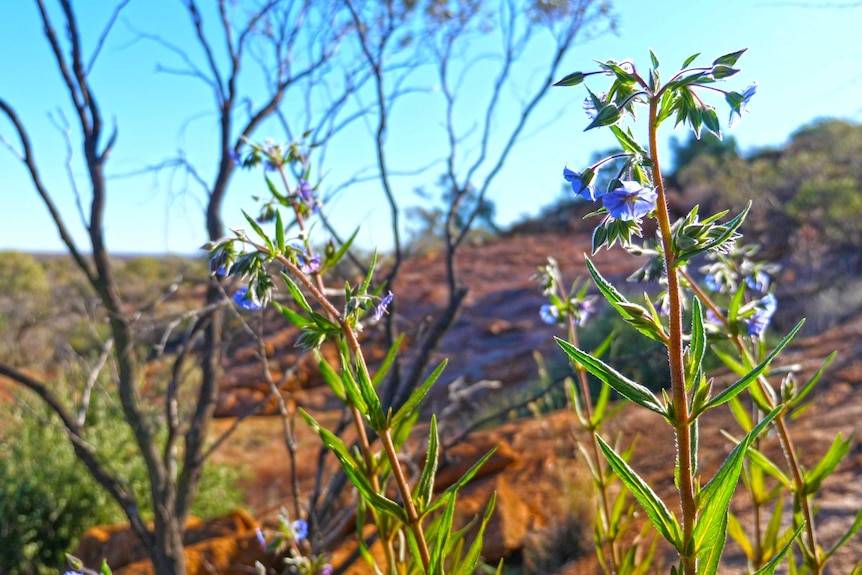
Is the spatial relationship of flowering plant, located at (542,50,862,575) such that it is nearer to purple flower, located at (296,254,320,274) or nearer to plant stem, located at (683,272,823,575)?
plant stem, located at (683,272,823,575)

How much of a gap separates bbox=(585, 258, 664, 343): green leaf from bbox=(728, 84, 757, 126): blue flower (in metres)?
0.35

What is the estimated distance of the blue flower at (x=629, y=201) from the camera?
3.13ft

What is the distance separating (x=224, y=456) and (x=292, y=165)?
6991 mm

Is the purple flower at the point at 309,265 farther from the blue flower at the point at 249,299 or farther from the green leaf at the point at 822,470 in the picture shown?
the green leaf at the point at 822,470

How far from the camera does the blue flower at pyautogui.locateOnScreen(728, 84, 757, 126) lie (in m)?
1.02

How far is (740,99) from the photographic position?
102 centimetres

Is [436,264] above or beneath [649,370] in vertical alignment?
above

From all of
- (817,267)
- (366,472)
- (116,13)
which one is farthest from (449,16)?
(817,267)

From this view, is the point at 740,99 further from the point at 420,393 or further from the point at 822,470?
the point at 822,470

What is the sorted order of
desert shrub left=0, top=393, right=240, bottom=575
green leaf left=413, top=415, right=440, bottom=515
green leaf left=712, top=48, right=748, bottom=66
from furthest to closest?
desert shrub left=0, top=393, right=240, bottom=575, green leaf left=413, top=415, right=440, bottom=515, green leaf left=712, top=48, right=748, bottom=66

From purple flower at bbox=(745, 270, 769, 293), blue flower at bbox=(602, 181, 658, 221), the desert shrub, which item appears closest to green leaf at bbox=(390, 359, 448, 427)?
blue flower at bbox=(602, 181, 658, 221)

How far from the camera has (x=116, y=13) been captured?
3.56 m

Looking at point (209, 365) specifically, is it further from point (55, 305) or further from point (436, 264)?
point (436, 264)

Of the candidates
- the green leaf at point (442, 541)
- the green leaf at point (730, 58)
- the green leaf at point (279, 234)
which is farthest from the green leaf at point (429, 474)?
the green leaf at point (730, 58)
